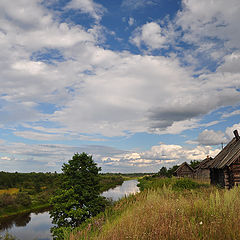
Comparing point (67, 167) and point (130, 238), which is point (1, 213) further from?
point (130, 238)

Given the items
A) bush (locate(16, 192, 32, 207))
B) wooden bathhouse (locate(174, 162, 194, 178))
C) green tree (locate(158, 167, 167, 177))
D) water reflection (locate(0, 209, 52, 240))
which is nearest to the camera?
water reflection (locate(0, 209, 52, 240))

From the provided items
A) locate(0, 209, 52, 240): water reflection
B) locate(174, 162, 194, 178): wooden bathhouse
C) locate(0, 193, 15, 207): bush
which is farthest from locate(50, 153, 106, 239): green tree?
locate(0, 193, 15, 207): bush

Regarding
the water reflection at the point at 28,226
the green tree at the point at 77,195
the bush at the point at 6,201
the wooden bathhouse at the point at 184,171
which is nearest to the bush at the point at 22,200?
the bush at the point at 6,201

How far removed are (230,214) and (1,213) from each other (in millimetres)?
58825

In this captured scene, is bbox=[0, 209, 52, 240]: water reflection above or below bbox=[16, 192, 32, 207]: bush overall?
below

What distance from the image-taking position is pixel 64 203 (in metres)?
24.3

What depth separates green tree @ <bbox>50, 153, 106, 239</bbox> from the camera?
24109 millimetres

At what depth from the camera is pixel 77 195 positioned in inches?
987

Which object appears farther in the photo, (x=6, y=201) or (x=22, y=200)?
(x=22, y=200)

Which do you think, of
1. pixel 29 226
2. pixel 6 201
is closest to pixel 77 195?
pixel 29 226

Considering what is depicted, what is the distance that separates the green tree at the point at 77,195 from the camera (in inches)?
949

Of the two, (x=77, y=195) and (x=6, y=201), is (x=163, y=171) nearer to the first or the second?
(x=6, y=201)

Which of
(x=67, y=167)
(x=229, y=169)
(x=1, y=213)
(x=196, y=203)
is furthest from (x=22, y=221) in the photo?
(x=196, y=203)

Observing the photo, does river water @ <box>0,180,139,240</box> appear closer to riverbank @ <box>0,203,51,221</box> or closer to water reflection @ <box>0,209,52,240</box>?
water reflection @ <box>0,209,52,240</box>
